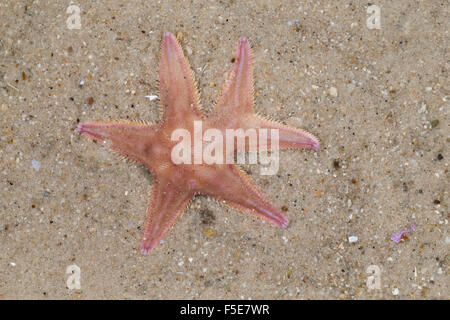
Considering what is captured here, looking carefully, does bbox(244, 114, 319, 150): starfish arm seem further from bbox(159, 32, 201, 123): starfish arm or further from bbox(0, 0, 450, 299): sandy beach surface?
bbox(159, 32, 201, 123): starfish arm

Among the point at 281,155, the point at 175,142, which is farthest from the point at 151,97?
the point at 281,155

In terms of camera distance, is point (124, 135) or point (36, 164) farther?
point (36, 164)

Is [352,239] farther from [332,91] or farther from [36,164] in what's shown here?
[36,164]

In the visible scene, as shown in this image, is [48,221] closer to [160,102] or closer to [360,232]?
[160,102]

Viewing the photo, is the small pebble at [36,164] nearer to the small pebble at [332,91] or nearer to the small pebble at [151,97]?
the small pebble at [151,97]

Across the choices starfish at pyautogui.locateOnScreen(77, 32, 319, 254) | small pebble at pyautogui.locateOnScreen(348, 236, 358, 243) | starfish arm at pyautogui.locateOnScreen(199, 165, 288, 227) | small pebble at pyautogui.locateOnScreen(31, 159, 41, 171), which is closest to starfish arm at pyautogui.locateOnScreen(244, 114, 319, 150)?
starfish at pyautogui.locateOnScreen(77, 32, 319, 254)

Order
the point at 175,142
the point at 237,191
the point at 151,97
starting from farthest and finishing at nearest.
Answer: the point at 151,97, the point at 237,191, the point at 175,142
